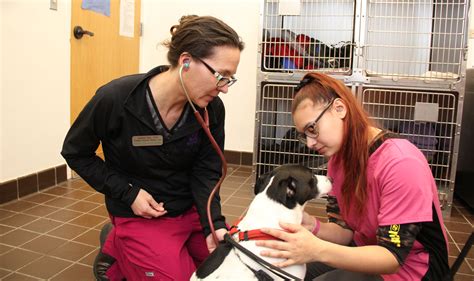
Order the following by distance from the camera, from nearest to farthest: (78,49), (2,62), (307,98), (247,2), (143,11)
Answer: (307,98) → (2,62) → (78,49) → (247,2) → (143,11)

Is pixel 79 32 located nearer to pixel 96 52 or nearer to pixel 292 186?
pixel 96 52

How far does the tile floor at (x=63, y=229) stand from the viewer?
200 cm

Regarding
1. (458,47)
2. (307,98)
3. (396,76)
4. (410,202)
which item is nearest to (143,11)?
(396,76)

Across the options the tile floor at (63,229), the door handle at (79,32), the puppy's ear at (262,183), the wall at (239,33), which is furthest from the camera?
the wall at (239,33)

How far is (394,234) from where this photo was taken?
110 centimetres

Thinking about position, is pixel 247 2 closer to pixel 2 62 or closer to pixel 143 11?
pixel 143 11

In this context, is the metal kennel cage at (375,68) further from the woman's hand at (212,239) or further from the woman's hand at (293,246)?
the woman's hand at (293,246)

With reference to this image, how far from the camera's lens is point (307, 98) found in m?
1.22

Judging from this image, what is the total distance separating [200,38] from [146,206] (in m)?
0.62

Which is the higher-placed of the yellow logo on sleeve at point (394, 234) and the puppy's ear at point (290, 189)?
the puppy's ear at point (290, 189)

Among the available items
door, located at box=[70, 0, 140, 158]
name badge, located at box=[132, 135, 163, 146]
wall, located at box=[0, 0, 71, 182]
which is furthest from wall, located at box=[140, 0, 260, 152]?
name badge, located at box=[132, 135, 163, 146]

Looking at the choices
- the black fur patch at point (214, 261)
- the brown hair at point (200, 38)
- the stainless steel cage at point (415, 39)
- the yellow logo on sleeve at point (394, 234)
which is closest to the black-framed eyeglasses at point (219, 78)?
the brown hair at point (200, 38)

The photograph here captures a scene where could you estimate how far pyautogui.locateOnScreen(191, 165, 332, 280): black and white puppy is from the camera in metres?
1.16

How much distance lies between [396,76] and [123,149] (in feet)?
6.84
